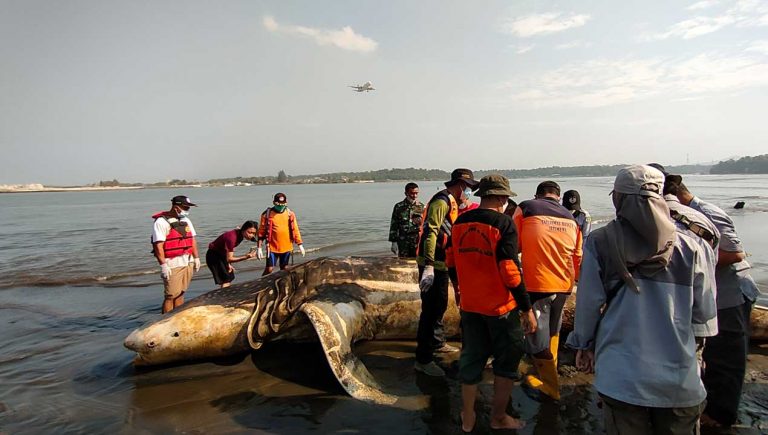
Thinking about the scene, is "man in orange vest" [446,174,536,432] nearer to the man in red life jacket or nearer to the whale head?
the whale head

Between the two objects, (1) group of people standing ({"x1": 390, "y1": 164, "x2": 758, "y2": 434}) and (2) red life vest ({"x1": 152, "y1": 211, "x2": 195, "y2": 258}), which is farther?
(2) red life vest ({"x1": 152, "y1": 211, "x2": 195, "y2": 258})

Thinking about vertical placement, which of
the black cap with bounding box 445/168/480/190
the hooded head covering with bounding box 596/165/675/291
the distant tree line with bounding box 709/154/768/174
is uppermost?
the black cap with bounding box 445/168/480/190

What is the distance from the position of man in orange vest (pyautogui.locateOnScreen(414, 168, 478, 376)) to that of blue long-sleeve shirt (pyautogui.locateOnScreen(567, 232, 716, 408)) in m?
2.79

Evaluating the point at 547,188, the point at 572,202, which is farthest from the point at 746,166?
the point at 547,188

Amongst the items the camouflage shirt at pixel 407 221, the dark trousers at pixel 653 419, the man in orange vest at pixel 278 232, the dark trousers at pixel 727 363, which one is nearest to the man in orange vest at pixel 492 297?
the dark trousers at pixel 653 419

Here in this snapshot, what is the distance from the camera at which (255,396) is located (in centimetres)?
531

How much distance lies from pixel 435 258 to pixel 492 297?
1.62 meters

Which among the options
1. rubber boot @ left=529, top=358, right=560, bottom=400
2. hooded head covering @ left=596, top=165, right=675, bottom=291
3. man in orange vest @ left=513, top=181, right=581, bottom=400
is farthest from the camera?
rubber boot @ left=529, top=358, right=560, bottom=400

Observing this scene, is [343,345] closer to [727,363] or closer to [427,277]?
[427,277]

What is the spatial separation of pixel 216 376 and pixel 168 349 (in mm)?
770

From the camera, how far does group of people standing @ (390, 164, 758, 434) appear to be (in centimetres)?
251

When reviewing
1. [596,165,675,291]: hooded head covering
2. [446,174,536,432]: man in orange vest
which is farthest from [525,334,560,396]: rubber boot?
[596,165,675,291]: hooded head covering

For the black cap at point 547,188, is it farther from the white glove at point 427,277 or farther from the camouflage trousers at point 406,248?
the camouflage trousers at point 406,248

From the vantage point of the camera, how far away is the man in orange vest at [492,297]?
3.97 metres
